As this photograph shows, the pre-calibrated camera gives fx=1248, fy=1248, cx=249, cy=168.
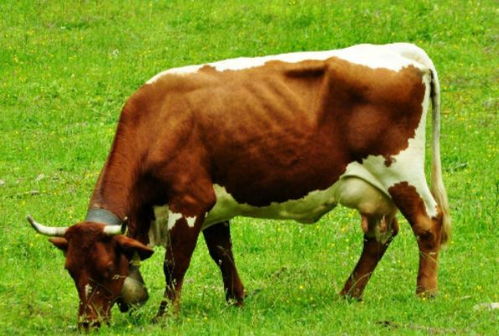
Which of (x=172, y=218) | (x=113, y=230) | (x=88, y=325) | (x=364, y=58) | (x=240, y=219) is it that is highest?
(x=364, y=58)

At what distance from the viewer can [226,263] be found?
13227 millimetres

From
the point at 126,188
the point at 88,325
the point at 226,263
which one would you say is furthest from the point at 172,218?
the point at 88,325

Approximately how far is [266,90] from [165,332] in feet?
9.36

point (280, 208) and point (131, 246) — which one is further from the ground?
point (131, 246)

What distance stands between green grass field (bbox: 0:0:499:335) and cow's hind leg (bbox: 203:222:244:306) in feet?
0.69

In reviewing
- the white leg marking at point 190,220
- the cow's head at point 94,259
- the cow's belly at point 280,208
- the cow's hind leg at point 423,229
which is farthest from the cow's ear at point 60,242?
the cow's hind leg at point 423,229

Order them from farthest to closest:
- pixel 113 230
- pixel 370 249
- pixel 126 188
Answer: pixel 370 249 < pixel 126 188 < pixel 113 230

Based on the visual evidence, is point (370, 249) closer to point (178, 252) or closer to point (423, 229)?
point (423, 229)

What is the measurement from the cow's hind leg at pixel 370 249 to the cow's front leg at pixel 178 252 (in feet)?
5.75

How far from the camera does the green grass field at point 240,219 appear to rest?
12109 millimetres

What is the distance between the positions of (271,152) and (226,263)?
1.38 m

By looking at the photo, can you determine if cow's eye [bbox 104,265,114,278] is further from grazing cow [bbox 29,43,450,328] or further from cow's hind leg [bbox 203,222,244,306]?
cow's hind leg [bbox 203,222,244,306]

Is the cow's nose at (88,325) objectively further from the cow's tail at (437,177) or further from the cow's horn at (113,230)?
the cow's tail at (437,177)

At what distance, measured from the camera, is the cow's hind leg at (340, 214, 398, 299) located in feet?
42.7
